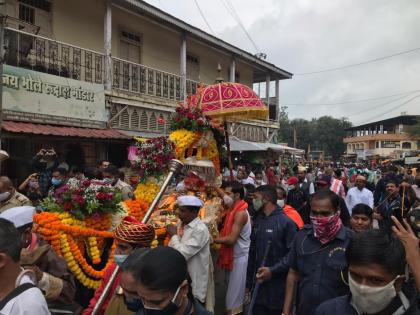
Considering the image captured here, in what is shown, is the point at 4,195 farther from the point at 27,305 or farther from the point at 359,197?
the point at 359,197

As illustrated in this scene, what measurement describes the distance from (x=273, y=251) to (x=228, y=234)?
1.09m

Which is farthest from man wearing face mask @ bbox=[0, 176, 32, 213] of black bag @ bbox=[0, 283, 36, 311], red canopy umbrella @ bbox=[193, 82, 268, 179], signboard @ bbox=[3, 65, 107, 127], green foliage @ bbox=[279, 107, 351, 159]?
green foliage @ bbox=[279, 107, 351, 159]

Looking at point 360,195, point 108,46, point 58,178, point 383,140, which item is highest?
point 108,46

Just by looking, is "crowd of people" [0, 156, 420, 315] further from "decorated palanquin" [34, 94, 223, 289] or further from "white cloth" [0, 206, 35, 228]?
"decorated palanquin" [34, 94, 223, 289]

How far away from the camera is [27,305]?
197 cm

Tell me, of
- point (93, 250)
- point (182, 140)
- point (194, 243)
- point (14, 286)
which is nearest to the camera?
point (14, 286)

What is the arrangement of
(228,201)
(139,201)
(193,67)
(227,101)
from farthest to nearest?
1. (193,67)
2. (227,101)
3. (228,201)
4. (139,201)

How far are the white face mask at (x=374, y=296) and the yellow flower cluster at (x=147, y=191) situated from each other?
14.1ft

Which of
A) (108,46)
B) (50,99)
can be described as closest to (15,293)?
(50,99)

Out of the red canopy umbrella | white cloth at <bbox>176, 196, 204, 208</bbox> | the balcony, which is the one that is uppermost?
the balcony

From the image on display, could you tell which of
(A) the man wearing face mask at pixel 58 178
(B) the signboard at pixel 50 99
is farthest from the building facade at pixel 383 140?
(A) the man wearing face mask at pixel 58 178

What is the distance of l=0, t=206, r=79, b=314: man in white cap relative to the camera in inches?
108

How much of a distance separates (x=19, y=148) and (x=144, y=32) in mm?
6784

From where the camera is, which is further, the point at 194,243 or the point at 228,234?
the point at 228,234
